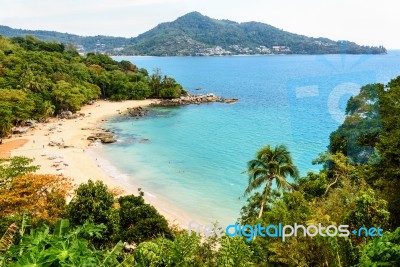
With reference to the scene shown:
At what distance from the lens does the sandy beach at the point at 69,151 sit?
3122 centimetres

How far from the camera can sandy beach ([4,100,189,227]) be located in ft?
102

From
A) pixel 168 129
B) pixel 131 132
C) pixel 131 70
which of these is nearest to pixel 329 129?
pixel 168 129

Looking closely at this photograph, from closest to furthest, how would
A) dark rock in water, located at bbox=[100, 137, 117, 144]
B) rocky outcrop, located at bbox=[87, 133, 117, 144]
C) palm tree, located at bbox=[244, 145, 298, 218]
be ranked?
palm tree, located at bbox=[244, 145, 298, 218] → dark rock in water, located at bbox=[100, 137, 117, 144] → rocky outcrop, located at bbox=[87, 133, 117, 144]

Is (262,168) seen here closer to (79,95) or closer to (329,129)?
(329,129)

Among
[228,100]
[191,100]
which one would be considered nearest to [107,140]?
[191,100]

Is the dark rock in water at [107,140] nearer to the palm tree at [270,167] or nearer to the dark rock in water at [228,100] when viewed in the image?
the palm tree at [270,167]

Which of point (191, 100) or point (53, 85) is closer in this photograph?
point (53, 85)

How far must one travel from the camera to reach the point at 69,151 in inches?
1575

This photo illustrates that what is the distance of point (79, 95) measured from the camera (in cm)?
6044

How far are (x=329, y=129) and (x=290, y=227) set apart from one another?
1801 inches

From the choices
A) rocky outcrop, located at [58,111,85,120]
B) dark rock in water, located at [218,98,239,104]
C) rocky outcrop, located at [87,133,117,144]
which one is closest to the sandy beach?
rocky outcrop, located at [87,133,117,144]

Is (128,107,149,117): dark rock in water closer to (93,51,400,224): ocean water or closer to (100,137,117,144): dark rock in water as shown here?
(93,51,400,224): ocean water

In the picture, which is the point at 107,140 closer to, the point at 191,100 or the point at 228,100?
the point at 191,100

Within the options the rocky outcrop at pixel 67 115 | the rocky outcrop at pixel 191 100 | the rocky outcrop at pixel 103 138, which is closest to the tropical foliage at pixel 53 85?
the rocky outcrop at pixel 67 115
